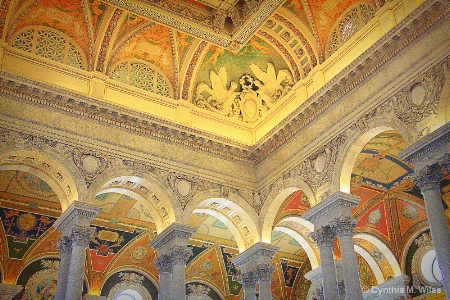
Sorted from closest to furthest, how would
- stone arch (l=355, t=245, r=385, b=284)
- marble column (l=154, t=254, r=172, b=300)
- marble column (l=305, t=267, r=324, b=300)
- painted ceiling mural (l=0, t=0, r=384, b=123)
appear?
marble column (l=154, t=254, r=172, b=300), painted ceiling mural (l=0, t=0, r=384, b=123), marble column (l=305, t=267, r=324, b=300), stone arch (l=355, t=245, r=385, b=284)

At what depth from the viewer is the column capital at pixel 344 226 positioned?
1205 centimetres

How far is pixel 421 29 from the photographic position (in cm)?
1126

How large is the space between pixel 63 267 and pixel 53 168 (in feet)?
7.49

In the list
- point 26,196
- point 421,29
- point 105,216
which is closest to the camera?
point 421,29

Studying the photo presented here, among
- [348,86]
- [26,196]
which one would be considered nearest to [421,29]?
[348,86]

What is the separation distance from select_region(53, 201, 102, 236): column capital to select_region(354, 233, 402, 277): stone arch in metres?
8.98

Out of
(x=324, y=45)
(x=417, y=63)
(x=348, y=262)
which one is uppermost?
(x=324, y=45)

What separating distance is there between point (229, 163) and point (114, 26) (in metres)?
4.79

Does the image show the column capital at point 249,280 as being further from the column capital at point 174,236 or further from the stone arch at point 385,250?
the stone arch at point 385,250

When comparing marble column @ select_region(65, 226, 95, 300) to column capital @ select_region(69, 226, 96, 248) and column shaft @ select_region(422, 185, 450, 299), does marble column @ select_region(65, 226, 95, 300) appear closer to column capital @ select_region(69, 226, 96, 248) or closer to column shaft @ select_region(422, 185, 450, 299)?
column capital @ select_region(69, 226, 96, 248)

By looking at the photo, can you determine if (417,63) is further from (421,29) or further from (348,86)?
(348,86)

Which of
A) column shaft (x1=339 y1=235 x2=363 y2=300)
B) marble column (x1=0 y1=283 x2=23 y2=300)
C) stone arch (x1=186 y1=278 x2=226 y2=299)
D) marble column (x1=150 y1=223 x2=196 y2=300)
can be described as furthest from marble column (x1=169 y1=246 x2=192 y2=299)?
stone arch (x1=186 y1=278 x2=226 y2=299)

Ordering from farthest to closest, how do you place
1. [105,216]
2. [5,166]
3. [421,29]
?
[105,216] → [5,166] → [421,29]

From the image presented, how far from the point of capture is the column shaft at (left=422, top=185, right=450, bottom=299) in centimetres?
961
